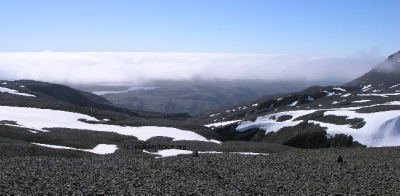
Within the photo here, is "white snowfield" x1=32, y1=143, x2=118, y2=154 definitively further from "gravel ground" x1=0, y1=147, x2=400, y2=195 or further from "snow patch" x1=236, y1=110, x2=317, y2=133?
"snow patch" x1=236, y1=110, x2=317, y2=133

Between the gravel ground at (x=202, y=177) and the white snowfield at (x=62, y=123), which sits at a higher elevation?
the white snowfield at (x=62, y=123)

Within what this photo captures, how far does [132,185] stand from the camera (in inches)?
873

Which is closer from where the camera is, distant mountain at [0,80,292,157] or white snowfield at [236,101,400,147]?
distant mountain at [0,80,292,157]

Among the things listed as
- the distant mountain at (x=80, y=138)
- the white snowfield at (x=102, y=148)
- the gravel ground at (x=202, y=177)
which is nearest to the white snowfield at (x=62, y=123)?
the distant mountain at (x=80, y=138)

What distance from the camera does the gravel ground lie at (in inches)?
839

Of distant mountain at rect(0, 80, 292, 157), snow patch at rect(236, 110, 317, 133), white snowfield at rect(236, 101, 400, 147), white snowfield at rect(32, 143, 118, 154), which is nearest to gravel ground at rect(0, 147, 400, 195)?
distant mountain at rect(0, 80, 292, 157)

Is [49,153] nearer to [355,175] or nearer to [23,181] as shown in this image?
[23,181]

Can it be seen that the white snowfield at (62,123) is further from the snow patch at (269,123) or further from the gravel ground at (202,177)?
the gravel ground at (202,177)

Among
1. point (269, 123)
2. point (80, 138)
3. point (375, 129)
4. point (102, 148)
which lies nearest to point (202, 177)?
point (102, 148)

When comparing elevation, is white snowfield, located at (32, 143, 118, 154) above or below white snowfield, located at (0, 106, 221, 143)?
below

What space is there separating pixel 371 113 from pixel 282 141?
85.1 feet

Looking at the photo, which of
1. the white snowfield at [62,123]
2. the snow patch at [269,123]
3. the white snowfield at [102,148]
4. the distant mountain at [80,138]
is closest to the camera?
the distant mountain at [80,138]

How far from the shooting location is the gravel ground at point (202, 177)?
2131 cm

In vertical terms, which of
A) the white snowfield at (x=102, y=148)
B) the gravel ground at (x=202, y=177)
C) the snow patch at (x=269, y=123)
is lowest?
the gravel ground at (x=202, y=177)
